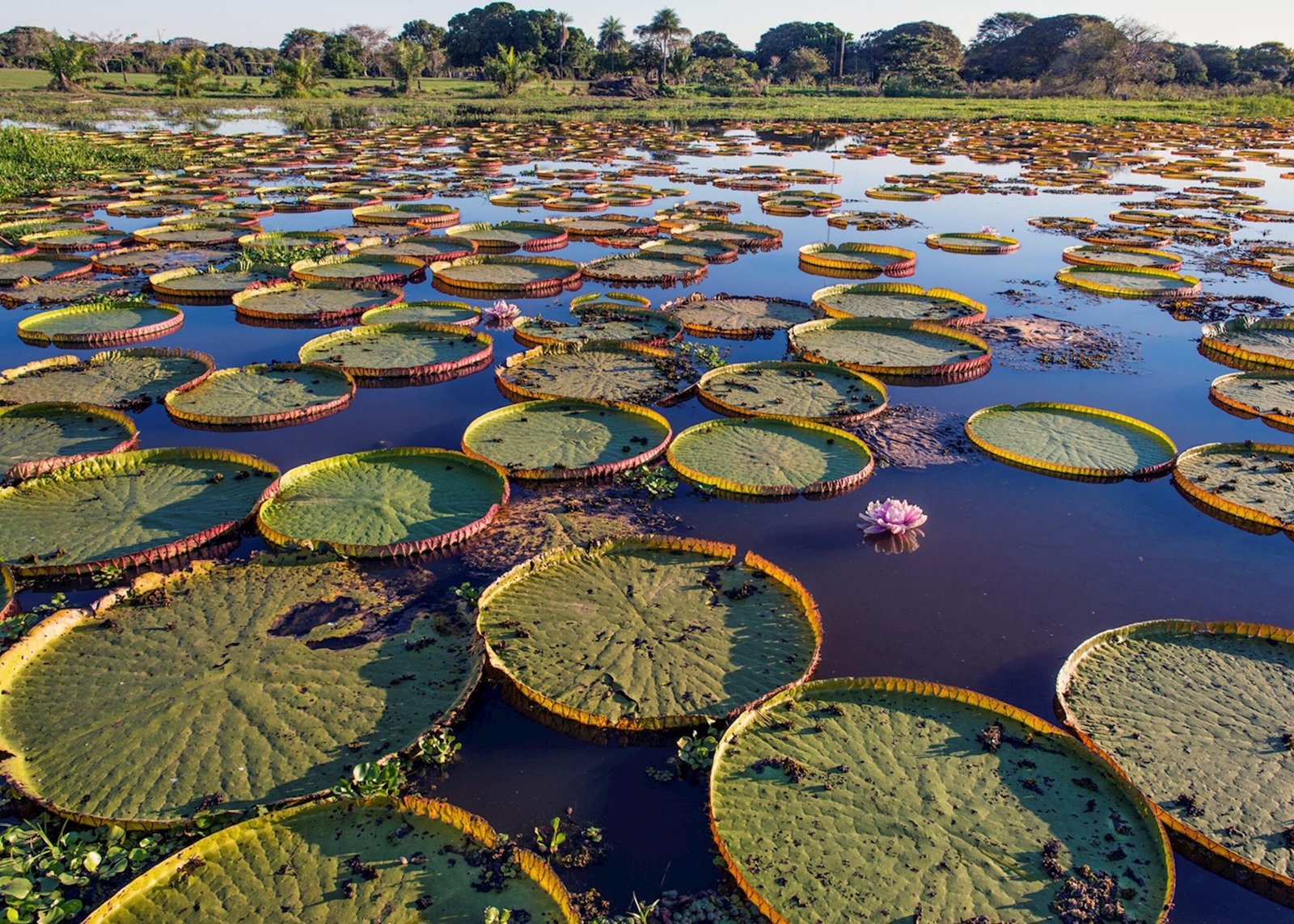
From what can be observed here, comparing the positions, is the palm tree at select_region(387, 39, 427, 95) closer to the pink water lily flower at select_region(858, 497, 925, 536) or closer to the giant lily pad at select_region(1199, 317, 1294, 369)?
the giant lily pad at select_region(1199, 317, 1294, 369)

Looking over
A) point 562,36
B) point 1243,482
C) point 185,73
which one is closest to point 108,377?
point 1243,482

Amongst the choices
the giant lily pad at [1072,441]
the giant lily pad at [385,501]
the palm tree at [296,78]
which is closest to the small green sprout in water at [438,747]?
the giant lily pad at [385,501]

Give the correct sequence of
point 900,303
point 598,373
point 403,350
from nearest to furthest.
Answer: point 598,373, point 403,350, point 900,303

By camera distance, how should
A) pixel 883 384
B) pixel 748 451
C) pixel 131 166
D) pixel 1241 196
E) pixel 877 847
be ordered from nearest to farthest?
1. pixel 877 847
2. pixel 748 451
3. pixel 883 384
4. pixel 1241 196
5. pixel 131 166

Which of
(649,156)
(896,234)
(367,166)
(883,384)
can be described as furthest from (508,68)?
(883,384)

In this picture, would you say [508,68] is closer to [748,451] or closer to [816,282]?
[816,282]

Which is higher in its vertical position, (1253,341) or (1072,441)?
(1253,341)

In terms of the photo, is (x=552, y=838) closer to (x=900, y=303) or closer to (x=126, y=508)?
(x=126, y=508)
